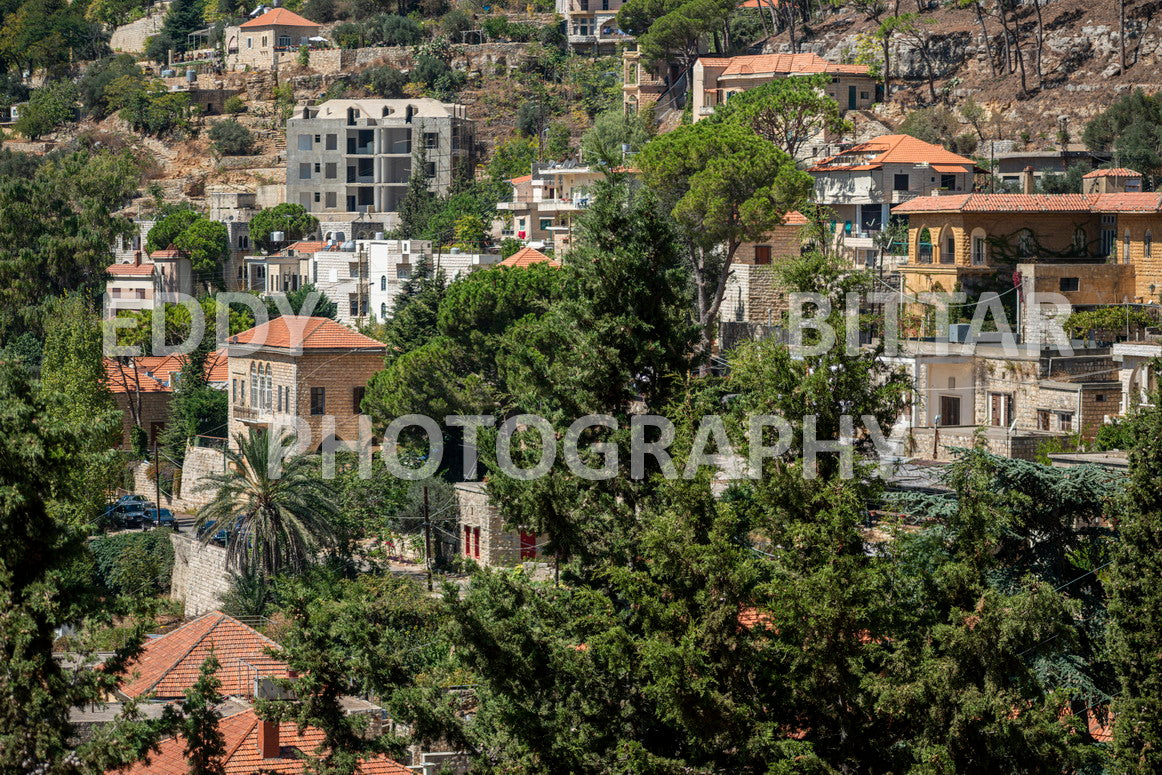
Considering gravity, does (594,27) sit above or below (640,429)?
above

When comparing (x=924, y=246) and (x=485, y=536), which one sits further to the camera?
(x=924, y=246)

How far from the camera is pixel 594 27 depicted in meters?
90.3

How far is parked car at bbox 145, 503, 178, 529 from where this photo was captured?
41.7 meters

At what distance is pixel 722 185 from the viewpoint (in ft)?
142

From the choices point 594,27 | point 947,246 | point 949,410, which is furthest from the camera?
point 594,27

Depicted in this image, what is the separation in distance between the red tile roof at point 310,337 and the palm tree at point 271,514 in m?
7.77

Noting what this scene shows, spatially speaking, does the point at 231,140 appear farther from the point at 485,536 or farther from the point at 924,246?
the point at 485,536

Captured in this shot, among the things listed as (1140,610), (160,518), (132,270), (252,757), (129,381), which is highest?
(132,270)

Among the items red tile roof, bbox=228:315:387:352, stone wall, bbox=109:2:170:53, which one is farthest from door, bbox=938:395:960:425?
stone wall, bbox=109:2:170:53

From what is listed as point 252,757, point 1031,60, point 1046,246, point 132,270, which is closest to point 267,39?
point 132,270

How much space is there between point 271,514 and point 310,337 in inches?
360

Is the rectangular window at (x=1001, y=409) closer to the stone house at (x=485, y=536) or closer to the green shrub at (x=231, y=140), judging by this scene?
the stone house at (x=485, y=536)

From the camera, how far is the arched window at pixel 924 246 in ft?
130

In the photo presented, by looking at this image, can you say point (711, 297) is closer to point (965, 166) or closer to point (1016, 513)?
point (965, 166)
